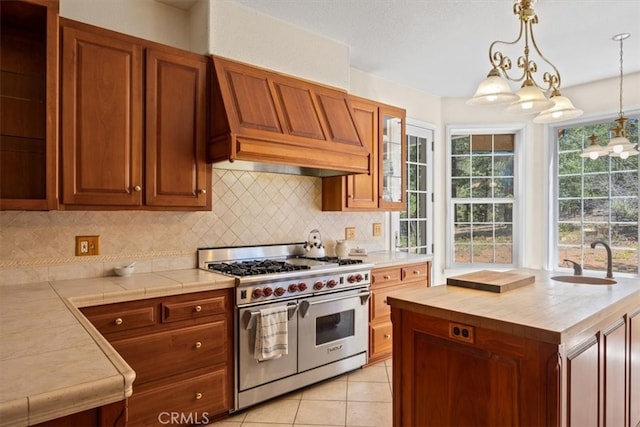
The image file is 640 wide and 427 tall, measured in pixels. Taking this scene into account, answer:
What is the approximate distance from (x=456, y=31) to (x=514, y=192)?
241 centimetres

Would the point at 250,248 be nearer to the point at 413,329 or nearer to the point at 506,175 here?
the point at 413,329

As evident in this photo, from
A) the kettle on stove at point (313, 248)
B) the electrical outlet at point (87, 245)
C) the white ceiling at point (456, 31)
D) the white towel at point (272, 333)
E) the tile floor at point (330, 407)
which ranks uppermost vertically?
the white ceiling at point (456, 31)

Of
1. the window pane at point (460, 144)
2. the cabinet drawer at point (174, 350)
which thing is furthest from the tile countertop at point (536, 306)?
the window pane at point (460, 144)

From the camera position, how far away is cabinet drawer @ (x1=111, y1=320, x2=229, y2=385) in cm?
208

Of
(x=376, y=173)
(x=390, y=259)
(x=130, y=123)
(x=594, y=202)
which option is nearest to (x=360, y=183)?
(x=376, y=173)

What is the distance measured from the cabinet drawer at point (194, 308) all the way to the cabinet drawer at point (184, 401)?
373 mm

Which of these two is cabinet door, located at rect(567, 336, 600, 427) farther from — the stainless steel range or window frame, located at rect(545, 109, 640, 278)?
window frame, located at rect(545, 109, 640, 278)

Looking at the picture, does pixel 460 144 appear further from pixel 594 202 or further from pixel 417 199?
pixel 594 202

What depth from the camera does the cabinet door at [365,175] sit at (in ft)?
11.5

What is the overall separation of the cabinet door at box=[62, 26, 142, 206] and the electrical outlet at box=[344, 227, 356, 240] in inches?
80.6

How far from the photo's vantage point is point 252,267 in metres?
2.70

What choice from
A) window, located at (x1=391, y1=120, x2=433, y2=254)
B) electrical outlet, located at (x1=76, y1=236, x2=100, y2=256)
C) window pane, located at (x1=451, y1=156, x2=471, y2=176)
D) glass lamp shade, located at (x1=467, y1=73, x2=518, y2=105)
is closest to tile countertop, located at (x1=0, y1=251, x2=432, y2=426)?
electrical outlet, located at (x1=76, y1=236, x2=100, y2=256)

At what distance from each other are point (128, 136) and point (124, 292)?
0.93 meters

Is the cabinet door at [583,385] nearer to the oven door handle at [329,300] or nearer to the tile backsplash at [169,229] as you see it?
the oven door handle at [329,300]
